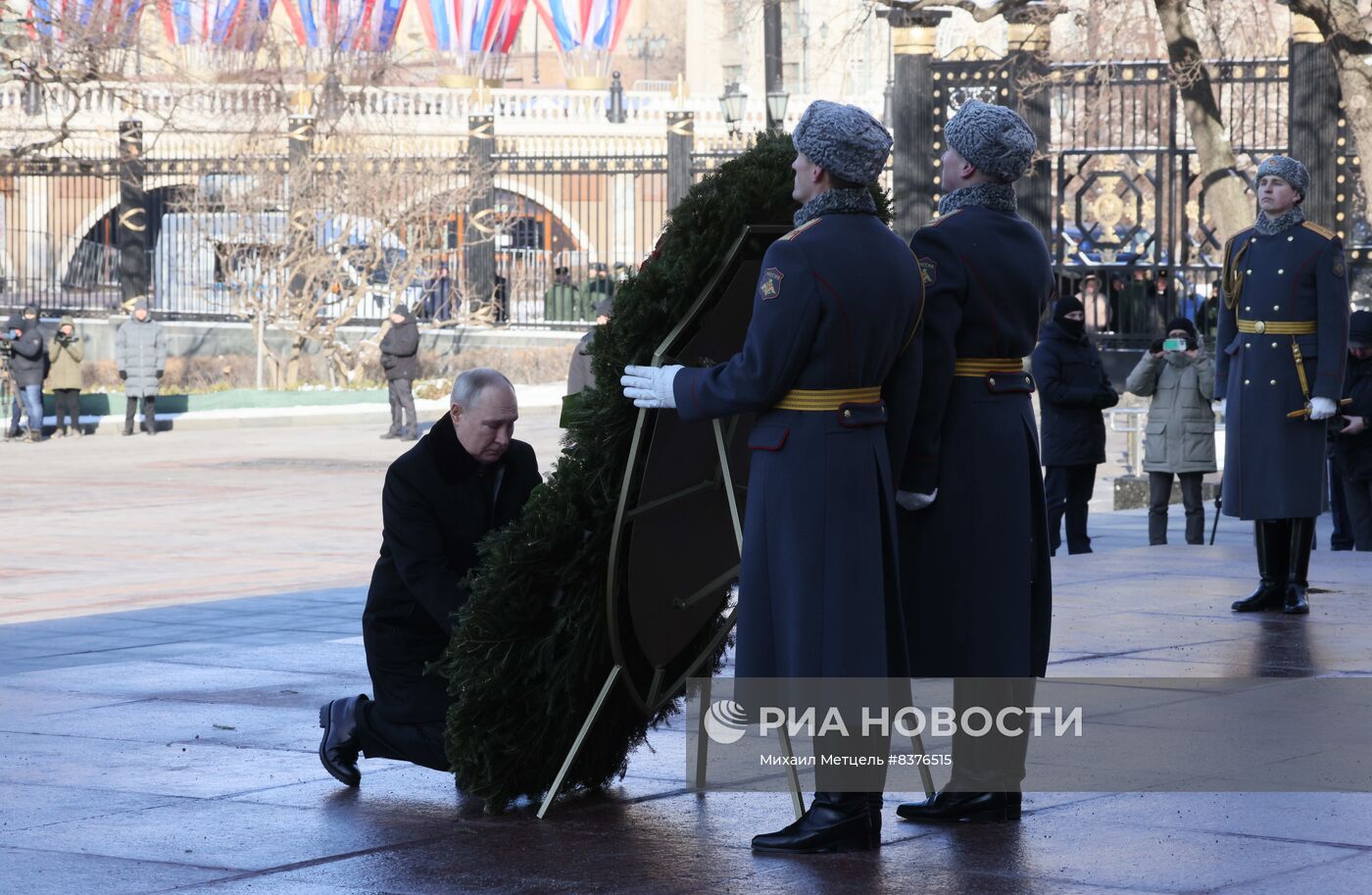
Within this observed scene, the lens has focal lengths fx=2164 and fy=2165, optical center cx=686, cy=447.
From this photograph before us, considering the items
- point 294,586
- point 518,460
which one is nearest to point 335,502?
point 294,586

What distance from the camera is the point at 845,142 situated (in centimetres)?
503

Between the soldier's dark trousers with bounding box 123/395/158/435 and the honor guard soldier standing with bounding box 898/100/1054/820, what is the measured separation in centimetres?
2018

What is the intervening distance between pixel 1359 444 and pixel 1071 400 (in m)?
1.62

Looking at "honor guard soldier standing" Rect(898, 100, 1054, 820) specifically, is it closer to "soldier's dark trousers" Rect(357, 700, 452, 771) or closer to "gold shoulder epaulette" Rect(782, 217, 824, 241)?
"gold shoulder epaulette" Rect(782, 217, 824, 241)

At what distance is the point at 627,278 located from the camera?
5.52 meters

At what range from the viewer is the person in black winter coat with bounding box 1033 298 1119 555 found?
12.3 metres

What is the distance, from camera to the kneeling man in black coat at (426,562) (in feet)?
19.0

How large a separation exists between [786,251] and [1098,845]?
1569 millimetres

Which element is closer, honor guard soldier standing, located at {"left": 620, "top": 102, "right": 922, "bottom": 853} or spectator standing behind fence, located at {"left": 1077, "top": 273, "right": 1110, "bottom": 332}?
honor guard soldier standing, located at {"left": 620, "top": 102, "right": 922, "bottom": 853}

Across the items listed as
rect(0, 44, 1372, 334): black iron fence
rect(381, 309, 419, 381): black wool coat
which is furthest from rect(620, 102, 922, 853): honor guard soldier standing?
rect(381, 309, 419, 381): black wool coat

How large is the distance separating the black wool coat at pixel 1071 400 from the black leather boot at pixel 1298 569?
10.1 ft

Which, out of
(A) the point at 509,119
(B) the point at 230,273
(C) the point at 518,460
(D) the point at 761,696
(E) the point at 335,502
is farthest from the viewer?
(A) the point at 509,119

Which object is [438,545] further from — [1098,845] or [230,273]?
[230,273]

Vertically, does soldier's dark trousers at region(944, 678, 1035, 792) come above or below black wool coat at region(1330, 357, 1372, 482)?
below
